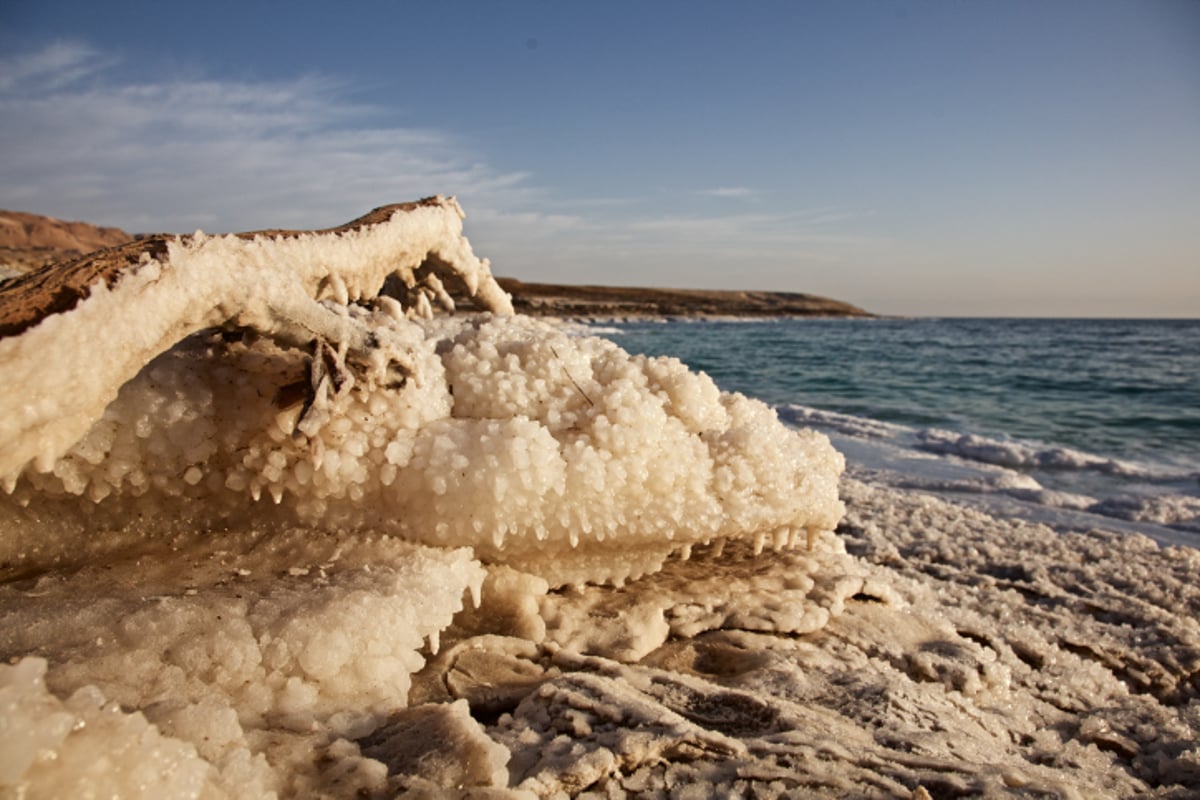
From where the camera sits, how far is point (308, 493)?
2072mm

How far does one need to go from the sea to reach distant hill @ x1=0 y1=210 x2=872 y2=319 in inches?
924

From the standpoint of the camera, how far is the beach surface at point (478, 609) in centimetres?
138

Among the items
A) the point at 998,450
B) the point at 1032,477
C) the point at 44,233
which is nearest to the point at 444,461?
the point at 1032,477

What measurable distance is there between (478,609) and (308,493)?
605 millimetres

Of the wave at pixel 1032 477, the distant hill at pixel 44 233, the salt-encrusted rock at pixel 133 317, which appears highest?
the distant hill at pixel 44 233

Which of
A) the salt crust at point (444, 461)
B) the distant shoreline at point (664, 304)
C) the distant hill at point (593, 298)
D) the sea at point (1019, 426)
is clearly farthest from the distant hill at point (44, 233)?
the salt crust at point (444, 461)

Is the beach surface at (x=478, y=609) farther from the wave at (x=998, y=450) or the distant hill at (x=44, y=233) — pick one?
A: the distant hill at (x=44, y=233)

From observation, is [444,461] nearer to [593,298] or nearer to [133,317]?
[133,317]

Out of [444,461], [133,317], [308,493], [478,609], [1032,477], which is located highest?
[133,317]

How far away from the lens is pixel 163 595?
68.0 inches

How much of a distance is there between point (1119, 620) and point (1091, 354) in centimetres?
2604

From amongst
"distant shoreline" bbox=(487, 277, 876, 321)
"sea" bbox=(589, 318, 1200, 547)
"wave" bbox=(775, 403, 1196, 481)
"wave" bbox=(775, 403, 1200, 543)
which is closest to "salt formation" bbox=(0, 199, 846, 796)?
"wave" bbox=(775, 403, 1200, 543)

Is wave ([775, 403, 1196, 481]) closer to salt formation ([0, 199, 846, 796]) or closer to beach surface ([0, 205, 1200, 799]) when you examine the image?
beach surface ([0, 205, 1200, 799])

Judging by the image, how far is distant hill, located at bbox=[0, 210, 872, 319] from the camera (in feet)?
143
